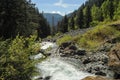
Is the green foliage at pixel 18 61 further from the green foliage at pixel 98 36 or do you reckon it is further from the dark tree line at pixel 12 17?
the green foliage at pixel 98 36

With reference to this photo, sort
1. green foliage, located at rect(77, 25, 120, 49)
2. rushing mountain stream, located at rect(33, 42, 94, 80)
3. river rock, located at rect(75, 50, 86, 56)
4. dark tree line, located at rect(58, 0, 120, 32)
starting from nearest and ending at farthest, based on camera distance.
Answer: rushing mountain stream, located at rect(33, 42, 94, 80)
river rock, located at rect(75, 50, 86, 56)
green foliage, located at rect(77, 25, 120, 49)
dark tree line, located at rect(58, 0, 120, 32)

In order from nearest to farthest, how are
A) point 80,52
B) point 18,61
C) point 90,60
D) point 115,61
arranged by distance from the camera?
1. point 18,61
2. point 115,61
3. point 90,60
4. point 80,52

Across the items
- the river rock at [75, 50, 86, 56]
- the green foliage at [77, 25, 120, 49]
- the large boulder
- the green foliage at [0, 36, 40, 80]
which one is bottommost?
the river rock at [75, 50, 86, 56]

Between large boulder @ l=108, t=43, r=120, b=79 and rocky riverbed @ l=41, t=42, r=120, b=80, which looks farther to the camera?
rocky riverbed @ l=41, t=42, r=120, b=80

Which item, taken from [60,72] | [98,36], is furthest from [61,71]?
[98,36]

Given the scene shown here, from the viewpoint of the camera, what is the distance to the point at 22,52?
33.1 ft

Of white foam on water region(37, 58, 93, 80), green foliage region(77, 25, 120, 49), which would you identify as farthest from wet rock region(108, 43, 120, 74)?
green foliage region(77, 25, 120, 49)

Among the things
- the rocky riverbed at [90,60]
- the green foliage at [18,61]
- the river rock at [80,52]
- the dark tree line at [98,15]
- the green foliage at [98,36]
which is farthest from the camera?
the dark tree line at [98,15]

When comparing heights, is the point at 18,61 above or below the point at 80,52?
above

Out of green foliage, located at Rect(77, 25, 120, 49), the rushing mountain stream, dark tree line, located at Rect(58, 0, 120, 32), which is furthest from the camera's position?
dark tree line, located at Rect(58, 0, 120, 32)

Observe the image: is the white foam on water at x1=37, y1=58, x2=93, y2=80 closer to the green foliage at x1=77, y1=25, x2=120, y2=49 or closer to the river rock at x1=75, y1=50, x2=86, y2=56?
the river rock at x1=75, y1=50, x2=86, y2=56

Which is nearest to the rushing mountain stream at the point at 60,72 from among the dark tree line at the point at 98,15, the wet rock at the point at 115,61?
the wet rock at the point at 115,61

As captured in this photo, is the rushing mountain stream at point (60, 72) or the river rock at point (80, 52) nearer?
the rushing mountain stream at point (60, 72)

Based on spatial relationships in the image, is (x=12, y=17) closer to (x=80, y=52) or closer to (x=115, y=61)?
(x=115, y=61)
